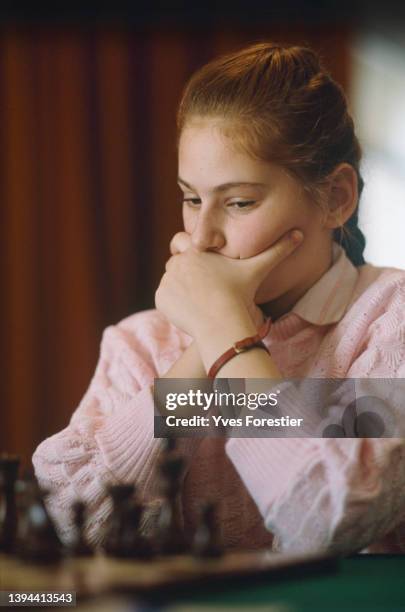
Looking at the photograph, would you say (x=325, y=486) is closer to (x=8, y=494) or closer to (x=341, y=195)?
(x=8, y=494)

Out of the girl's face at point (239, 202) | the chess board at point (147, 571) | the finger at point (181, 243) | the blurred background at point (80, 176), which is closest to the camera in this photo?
the chess board at point (147, 571)

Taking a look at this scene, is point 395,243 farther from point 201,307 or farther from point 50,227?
point 50,227

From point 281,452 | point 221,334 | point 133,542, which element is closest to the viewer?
point 133,542

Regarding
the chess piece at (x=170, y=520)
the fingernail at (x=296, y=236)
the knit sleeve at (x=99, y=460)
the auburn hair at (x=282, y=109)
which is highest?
the auburn hair at (x=282, y=109)

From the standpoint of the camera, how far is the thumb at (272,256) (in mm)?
1472

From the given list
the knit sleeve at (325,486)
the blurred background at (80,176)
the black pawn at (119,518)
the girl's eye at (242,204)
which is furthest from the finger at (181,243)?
the black pawn at (119,518)

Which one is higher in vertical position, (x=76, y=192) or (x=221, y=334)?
(x=76, y=192)

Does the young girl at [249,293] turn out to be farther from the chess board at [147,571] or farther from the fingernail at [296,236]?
the chess board at [147,571]

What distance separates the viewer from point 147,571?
1.00 meters

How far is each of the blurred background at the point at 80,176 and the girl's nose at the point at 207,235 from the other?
35cm

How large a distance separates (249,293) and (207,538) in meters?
0.51

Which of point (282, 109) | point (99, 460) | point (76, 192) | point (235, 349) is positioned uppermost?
point (282, 109)

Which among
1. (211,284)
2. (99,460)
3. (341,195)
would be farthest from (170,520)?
(341,195)

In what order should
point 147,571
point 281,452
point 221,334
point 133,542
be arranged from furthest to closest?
point 221,334 < point 281,452 < point 133,542 < point 147,571
